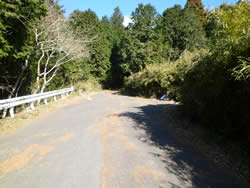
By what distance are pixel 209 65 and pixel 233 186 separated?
351cm

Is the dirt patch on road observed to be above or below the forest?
below

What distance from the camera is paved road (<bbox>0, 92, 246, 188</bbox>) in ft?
9.30

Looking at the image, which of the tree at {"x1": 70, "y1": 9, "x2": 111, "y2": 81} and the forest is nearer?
the forest

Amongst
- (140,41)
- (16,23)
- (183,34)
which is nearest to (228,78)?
(16,23)

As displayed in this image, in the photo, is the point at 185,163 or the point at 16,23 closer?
the point at 185,163

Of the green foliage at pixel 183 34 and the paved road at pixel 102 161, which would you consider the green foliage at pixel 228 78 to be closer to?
the paved road at pixel 102 161

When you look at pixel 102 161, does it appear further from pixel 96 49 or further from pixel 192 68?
pixel 96 49

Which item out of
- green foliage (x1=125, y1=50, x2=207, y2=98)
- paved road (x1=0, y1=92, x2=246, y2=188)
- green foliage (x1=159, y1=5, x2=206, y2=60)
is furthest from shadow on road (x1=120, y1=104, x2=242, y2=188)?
green foliage (x1=159, y1=5, x2=206, y2=60)

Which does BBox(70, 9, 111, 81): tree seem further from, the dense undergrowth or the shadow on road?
the shadow on road

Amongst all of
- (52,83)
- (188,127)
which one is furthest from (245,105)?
(52,83)

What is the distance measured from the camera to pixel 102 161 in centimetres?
347

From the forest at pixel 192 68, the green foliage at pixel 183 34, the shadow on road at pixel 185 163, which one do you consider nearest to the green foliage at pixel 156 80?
the forest at pixel 192 68

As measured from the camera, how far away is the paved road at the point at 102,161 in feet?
9.30

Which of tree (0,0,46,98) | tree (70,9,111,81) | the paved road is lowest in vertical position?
the paved road
